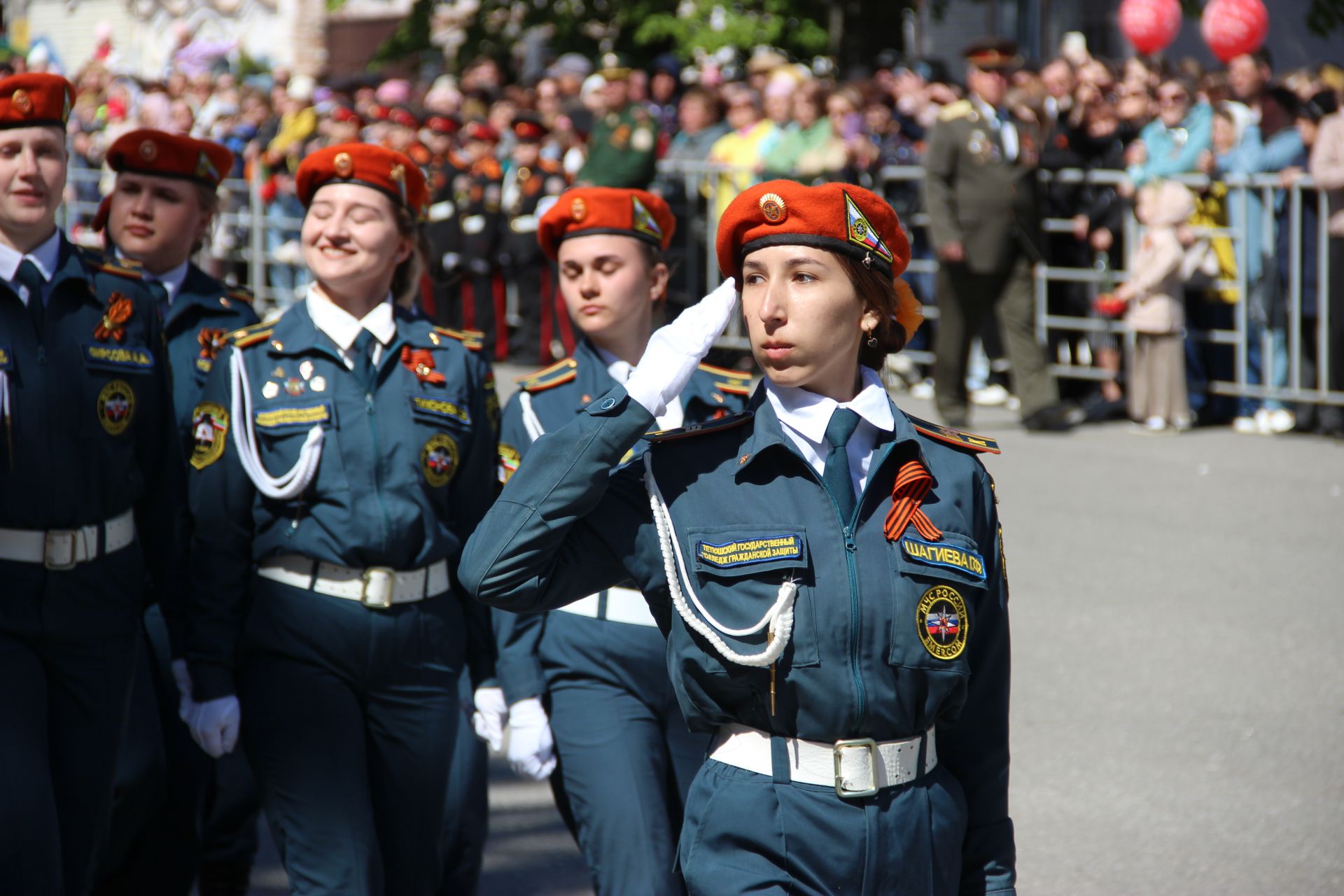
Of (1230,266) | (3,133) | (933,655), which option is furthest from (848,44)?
(933,655)

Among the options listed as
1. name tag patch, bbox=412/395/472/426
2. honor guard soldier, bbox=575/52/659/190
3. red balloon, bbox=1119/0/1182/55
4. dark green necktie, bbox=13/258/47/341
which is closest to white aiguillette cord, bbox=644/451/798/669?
name tag patch, bbox=412/395/472/426

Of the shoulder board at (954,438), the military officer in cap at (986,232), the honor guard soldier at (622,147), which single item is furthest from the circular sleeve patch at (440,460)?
the honor guard soldier at (622,147)

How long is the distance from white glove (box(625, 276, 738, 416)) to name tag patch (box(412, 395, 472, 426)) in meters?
1.39

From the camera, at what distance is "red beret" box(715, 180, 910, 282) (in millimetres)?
2979

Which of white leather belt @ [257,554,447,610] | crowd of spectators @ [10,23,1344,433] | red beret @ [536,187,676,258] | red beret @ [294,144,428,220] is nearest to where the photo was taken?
white leather belt @ [257,554,447,610]

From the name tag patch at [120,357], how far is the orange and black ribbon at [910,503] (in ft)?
7.28

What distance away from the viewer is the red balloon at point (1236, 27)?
14062 millimetres

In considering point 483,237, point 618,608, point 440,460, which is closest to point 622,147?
point 483,237

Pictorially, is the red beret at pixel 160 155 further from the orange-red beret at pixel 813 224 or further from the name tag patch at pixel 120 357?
the orange-red beret at pixel 813 224

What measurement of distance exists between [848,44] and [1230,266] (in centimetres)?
1076

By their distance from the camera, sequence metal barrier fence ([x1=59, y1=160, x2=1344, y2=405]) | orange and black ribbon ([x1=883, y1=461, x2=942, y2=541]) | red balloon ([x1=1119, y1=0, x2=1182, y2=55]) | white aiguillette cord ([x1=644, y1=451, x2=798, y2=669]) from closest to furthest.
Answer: white aiguillette cord ([x1=644, y1=451, x2=798, y2=669]) → orange and black ribbon ([x1=883, y1=461, x2=942, y2=541]) → metal barrier fence ([x1=59, y1=160, x2=1344, y2=405]) → red balloon ([x1=1119, y1=0, x2=1182, y2=55])

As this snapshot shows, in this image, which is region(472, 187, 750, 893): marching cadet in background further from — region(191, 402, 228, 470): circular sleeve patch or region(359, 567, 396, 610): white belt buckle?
region(191, 402, 228, 470): circular sleeve patch

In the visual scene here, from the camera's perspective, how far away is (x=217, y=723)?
161 inches

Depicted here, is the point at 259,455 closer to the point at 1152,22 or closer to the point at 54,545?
the point at 54,545
